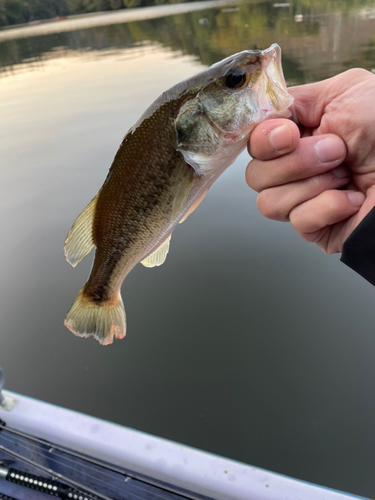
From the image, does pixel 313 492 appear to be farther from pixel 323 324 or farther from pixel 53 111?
pixel 53 111

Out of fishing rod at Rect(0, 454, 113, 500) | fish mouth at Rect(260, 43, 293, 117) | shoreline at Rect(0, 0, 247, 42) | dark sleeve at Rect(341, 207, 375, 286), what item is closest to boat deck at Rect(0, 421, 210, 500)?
fishing rod at Rect(0, 454, 113, 500)

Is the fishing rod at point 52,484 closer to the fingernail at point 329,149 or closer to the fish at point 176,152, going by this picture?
the fish at point 176,152

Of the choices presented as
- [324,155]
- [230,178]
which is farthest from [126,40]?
[324,155]

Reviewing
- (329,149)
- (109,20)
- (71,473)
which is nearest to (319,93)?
(329,149)

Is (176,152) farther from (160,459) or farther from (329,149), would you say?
(160,459)

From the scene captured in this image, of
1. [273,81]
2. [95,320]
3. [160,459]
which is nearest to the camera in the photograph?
[273,81]

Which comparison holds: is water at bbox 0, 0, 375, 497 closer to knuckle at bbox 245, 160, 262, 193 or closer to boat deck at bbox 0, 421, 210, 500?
boat deck at bbox 0, 421, 210, 500

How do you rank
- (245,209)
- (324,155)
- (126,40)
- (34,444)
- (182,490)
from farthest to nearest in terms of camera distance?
1. (126,40)
2. (245,209)
3. (34,444)
4. (182,490)
5. (324,155)
